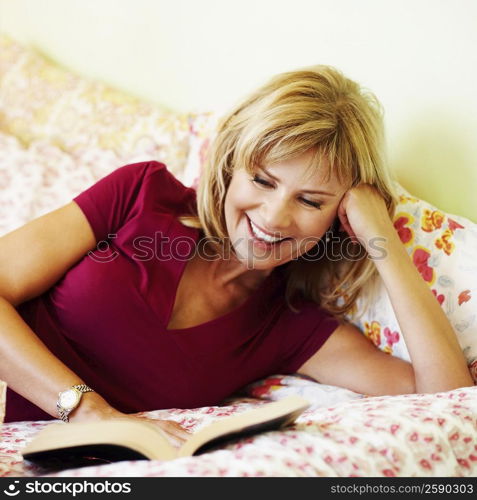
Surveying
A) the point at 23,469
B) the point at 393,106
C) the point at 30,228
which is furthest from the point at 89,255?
the point at 393,106

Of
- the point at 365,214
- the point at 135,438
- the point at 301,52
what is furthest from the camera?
the point at 301,52

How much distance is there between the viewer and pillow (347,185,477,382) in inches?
48.1

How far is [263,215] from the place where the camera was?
Answer: 115 cm

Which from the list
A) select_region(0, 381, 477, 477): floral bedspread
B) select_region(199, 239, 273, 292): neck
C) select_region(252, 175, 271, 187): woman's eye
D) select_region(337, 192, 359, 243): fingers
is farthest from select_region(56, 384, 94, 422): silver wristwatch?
select_region(337, 192, 359, 243): fingers

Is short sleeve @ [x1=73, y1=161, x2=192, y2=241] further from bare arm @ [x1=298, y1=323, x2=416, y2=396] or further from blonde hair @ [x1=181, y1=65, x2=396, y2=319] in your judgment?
bare arm @ [x1=298, y1=323, x2=416, y2=396]

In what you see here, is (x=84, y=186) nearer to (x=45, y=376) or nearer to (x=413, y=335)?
(x=45, y=376)

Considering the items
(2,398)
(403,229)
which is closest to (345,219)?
(403,229)

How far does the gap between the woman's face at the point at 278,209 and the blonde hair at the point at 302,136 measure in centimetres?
2

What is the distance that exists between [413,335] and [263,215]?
14.7 inches

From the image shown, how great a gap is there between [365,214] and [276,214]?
0.20 meters

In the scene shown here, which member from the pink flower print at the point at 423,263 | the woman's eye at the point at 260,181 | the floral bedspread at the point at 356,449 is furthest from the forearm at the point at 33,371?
the pink flower print at the point at 423,263

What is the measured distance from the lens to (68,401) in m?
1.05

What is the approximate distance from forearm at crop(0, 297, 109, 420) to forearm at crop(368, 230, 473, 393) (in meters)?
0.59

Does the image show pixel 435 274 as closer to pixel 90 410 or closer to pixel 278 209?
pixel 278 209
